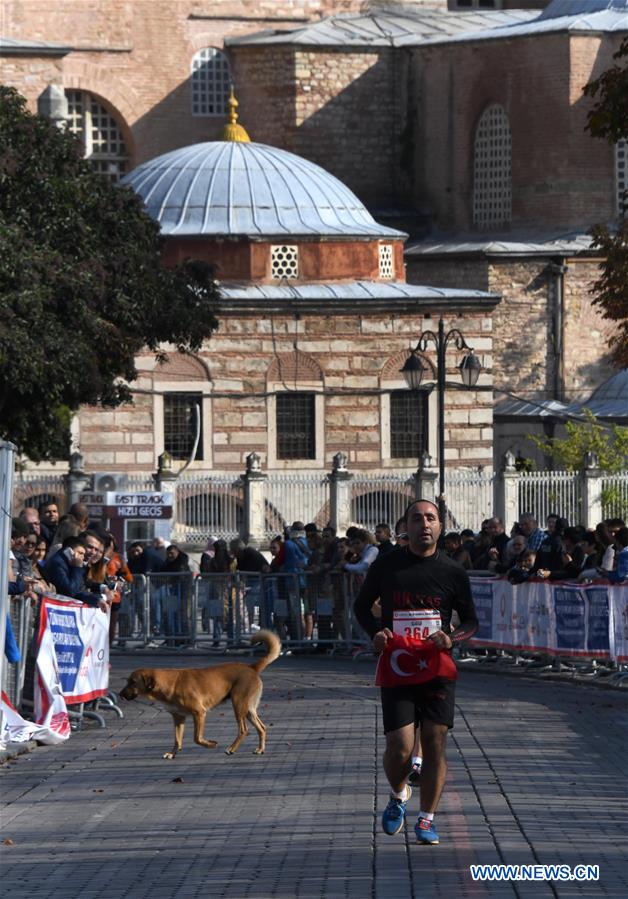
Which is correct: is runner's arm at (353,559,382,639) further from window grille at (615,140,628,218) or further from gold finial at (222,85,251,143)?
window grille at (615,140,628,218)

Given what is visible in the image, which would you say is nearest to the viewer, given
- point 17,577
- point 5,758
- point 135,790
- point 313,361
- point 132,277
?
point 135,790

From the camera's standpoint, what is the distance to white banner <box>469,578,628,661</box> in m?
20.6

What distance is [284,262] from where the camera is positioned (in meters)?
A: 50.0

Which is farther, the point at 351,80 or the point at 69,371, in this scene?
the point at 351,80

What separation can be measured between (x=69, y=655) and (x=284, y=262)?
33000mm

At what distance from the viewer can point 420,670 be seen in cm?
1166

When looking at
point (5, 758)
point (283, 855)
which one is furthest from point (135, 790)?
point (283, 855)

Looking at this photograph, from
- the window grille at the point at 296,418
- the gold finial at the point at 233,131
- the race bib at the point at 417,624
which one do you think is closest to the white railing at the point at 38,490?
the window grille at the point at 296,418

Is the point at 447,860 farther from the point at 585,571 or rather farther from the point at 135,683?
the point at 585,571

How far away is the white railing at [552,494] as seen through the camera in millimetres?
41031

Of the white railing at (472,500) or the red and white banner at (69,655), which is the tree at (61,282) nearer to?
the white railing at (472,500)

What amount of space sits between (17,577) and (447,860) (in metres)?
6.51

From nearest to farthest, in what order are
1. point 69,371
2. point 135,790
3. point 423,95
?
1. point 135,790
2. point 69,371
3. point 423,95

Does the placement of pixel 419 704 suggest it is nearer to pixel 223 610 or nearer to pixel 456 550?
pixel 456 550
